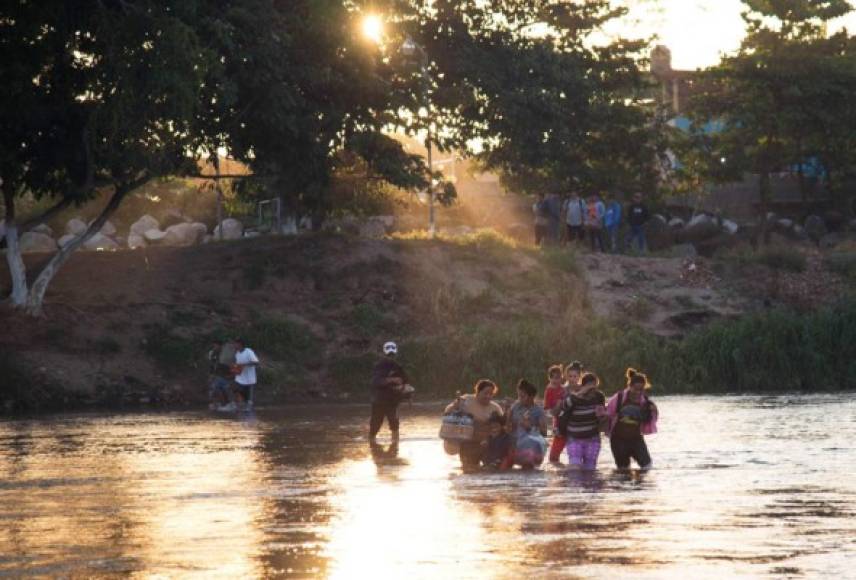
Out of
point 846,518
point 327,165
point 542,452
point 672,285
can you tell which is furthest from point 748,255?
point 846,518

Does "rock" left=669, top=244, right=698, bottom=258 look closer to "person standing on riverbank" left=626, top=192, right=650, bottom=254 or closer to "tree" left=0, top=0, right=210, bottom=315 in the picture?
"person standing on riverbank" left=626, top=192, right=650, bottom=254

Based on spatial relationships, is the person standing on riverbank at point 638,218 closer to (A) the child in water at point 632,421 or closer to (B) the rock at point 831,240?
(B) the rock at point 831,240

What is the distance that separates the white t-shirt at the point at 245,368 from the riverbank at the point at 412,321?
2612mm

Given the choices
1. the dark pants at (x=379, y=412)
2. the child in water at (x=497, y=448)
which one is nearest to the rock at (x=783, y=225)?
the dark pants at (x=379, y=412)

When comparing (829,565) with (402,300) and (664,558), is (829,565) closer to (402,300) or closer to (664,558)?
(664,558)

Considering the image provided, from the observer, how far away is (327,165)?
46.4m

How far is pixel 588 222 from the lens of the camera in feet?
182

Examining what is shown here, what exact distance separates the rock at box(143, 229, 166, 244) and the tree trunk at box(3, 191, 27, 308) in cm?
3421

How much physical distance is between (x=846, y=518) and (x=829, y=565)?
10.9 ft

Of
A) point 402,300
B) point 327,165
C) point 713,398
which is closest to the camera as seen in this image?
Answer: point 713,398

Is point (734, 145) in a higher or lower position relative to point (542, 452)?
higher

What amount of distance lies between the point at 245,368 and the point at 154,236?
138 ft

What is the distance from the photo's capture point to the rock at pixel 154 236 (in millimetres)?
78625

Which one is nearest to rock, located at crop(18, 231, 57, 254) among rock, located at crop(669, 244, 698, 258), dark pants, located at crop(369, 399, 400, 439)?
rock, located at crop(669, 244, 698, 258)
